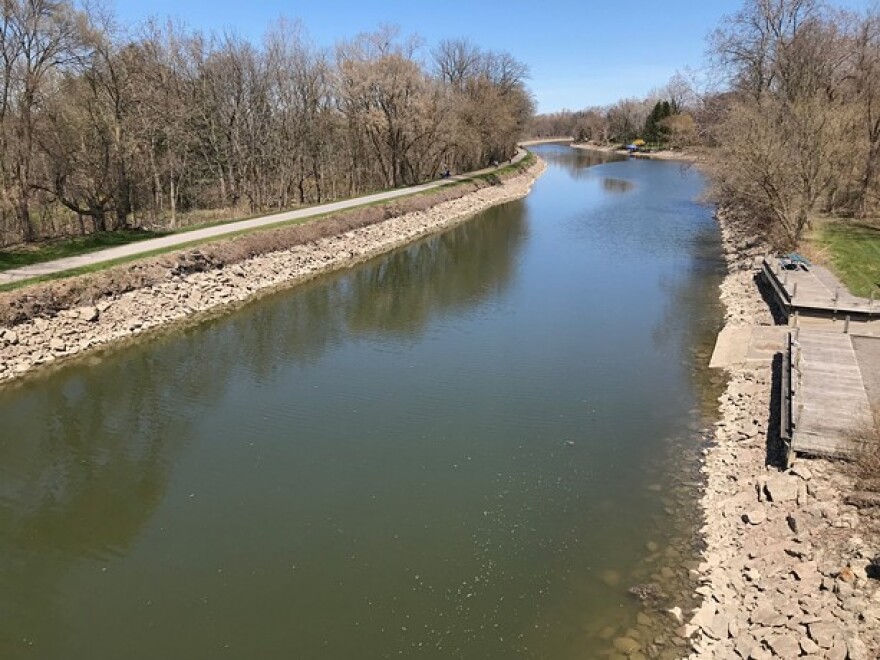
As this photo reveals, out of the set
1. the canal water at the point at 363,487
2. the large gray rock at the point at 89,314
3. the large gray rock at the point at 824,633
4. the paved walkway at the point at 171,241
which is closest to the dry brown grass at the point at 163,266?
the large gray rock at the point at 89,314

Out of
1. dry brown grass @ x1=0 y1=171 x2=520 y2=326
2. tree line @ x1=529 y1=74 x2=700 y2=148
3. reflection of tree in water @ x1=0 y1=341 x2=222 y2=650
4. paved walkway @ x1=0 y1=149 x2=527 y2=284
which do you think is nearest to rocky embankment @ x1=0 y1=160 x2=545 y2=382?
dry brown grass @ x1=0 y1=171 x2=520 y2=326

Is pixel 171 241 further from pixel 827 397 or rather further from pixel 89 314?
pixel 827 397

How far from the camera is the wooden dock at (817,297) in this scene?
668 inches

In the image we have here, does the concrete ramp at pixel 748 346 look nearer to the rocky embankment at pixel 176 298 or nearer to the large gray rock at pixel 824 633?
the large gray rock at pixel 824 633

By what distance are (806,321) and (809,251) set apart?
7.68 meters

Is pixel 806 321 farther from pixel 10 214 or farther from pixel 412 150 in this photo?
pixel 412 150

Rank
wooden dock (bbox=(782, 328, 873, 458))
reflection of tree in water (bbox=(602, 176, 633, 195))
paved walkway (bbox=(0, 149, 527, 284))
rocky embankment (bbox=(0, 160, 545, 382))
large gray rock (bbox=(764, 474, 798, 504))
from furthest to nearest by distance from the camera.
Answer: reflection of tree in water (bbox=(602, 176, 633, 195))
paved walkway (bbox=(0, 149, 527, 284))
rocky embankment (bbox=(0, 160, 545, 382))
wooden dock (bbox=(782, 328, 873, 458))
large gray rock (bbox=(764, 474, 798, 504))

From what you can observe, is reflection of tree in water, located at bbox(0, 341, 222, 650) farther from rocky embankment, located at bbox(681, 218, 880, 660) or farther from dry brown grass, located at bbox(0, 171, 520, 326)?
rocky embankment, located at bbox(681, 218, 880, 660)

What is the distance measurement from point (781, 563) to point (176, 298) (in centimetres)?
1962

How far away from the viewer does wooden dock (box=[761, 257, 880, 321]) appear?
16969 mm

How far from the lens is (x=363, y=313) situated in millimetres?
22500

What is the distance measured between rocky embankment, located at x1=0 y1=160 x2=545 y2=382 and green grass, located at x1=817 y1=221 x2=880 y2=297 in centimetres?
1996

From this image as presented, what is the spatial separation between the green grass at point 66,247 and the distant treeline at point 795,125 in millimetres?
23814

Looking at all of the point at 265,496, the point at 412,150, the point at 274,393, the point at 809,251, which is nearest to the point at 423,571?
the point at 265,496
